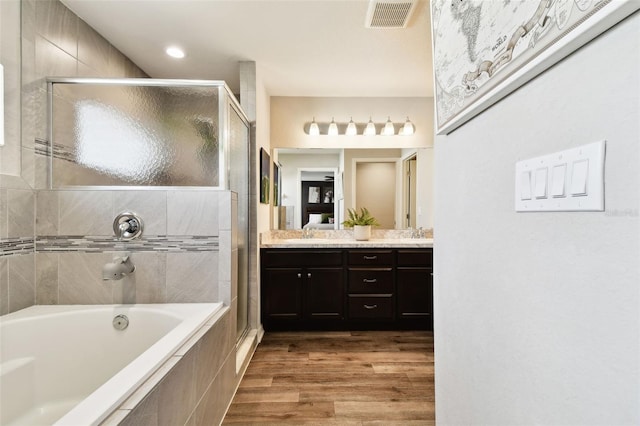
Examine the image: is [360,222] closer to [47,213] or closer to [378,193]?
A: [378,193]

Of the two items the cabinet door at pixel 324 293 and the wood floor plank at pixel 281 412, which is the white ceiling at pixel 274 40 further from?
the wood floor plank at pixel 281 412

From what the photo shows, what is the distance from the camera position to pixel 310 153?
3.57 metres

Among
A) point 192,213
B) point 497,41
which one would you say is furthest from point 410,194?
point 497,41

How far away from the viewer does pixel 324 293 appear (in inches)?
118

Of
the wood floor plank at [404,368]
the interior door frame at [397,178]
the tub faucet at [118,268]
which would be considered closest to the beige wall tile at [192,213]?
the tub faucet at [118,268]

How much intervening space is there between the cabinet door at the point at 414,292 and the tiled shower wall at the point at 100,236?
177 cm

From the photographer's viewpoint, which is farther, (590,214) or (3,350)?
(3,350)

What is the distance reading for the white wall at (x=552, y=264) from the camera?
0.44m

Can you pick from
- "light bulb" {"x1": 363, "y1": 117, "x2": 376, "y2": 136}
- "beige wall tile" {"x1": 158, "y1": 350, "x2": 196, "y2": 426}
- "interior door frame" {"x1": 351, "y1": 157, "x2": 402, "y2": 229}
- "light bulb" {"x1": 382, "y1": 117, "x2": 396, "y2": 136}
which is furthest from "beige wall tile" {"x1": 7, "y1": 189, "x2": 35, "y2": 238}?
"light bulb" {"x1": 382, "y1": 117, "x2": 396, "y2": 136}

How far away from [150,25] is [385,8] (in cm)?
169

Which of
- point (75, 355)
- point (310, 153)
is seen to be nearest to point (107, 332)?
point (75, 355)

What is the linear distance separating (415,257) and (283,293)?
1341mm

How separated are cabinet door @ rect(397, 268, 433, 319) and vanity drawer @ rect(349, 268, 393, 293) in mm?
109

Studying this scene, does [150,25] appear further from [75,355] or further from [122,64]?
[75,355]
